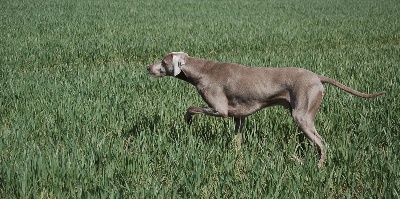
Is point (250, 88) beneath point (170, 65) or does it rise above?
beneath

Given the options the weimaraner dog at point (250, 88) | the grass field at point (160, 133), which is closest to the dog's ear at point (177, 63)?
the weimaraner dog at point (250, 88)

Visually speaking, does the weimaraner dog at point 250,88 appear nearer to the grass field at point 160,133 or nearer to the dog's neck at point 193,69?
the dog's neck at point 193,69

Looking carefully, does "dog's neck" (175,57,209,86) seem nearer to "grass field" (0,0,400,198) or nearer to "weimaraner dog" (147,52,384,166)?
"weimaraner dog" (147,52,384,166)

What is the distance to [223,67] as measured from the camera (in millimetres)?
4039

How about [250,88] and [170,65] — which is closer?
[250,88]

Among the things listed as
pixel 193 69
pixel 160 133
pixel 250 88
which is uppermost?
pixel 193 69

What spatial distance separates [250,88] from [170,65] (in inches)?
34.8

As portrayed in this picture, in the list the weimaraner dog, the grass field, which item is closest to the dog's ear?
the weimaraner dog

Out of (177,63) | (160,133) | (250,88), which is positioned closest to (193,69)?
(177,63)

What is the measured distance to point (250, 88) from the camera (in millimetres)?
3838

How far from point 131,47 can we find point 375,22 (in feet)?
37.5

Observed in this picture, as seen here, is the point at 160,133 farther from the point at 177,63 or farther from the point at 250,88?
the point at 250,88

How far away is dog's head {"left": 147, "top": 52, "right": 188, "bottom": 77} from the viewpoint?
13.4 feet

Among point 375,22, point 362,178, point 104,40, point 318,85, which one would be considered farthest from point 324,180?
point 375,22
